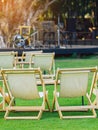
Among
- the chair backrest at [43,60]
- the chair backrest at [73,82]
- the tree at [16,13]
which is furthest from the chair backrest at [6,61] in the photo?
the tree at [16,13]

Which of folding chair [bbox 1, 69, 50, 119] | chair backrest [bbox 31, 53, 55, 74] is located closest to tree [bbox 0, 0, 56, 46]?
chair backrest [bbox 31, 53, 55, 74]

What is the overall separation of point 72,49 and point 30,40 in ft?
7.92

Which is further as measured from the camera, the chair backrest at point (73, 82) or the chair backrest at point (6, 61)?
the chair backrest at point (6, 61)

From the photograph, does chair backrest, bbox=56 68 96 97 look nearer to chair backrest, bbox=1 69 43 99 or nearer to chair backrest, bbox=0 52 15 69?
chair backrest, bbox=1 69 43 99

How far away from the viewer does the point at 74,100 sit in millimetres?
8594

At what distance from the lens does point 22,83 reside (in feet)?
22.3

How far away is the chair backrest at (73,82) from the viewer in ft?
22.3

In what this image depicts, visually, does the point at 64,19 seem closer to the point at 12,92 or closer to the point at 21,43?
the point at 21,43

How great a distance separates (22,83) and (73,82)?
2.20ft

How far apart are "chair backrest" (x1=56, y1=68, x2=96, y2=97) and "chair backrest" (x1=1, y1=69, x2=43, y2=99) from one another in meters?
0.32

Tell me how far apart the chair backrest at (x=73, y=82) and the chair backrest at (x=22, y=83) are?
32cm

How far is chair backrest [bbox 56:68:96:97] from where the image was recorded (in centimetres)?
680

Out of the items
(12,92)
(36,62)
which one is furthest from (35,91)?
(36,62)

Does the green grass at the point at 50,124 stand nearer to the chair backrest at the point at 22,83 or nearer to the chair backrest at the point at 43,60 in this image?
the chair backrest at the point at 22,83
